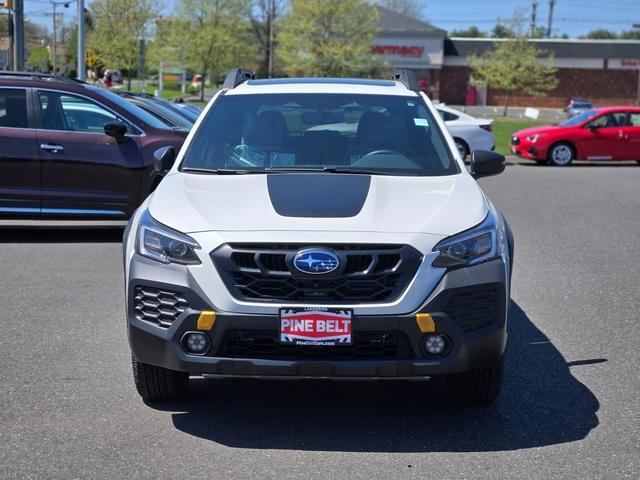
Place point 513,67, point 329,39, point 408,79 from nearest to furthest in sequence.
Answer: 1. point 408,79
2. point 329,39
3. point 513,67

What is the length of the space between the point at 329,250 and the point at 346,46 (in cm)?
6541

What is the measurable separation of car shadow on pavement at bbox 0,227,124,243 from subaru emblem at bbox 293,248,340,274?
23.8 feet

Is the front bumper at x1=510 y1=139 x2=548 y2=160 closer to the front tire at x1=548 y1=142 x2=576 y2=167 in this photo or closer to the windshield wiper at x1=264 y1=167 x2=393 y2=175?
the front tire at x1=548 y1=142 x2=576 y2=167

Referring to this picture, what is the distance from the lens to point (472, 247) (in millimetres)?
4734

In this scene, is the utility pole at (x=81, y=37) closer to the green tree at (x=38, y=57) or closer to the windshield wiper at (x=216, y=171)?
the green tree at (x=38, y=57)

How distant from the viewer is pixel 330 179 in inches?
212

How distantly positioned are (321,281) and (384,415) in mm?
977

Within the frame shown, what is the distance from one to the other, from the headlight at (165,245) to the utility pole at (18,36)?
16798 mm

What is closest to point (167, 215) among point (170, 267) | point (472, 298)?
point (170, 267)

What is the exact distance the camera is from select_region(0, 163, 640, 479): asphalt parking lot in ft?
14.5

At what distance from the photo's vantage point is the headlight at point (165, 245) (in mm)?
4672

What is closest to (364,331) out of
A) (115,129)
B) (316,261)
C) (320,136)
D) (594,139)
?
(316,261)

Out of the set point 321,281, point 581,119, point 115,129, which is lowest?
point 581,119

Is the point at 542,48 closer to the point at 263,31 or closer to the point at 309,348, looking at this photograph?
the point at 263,31
